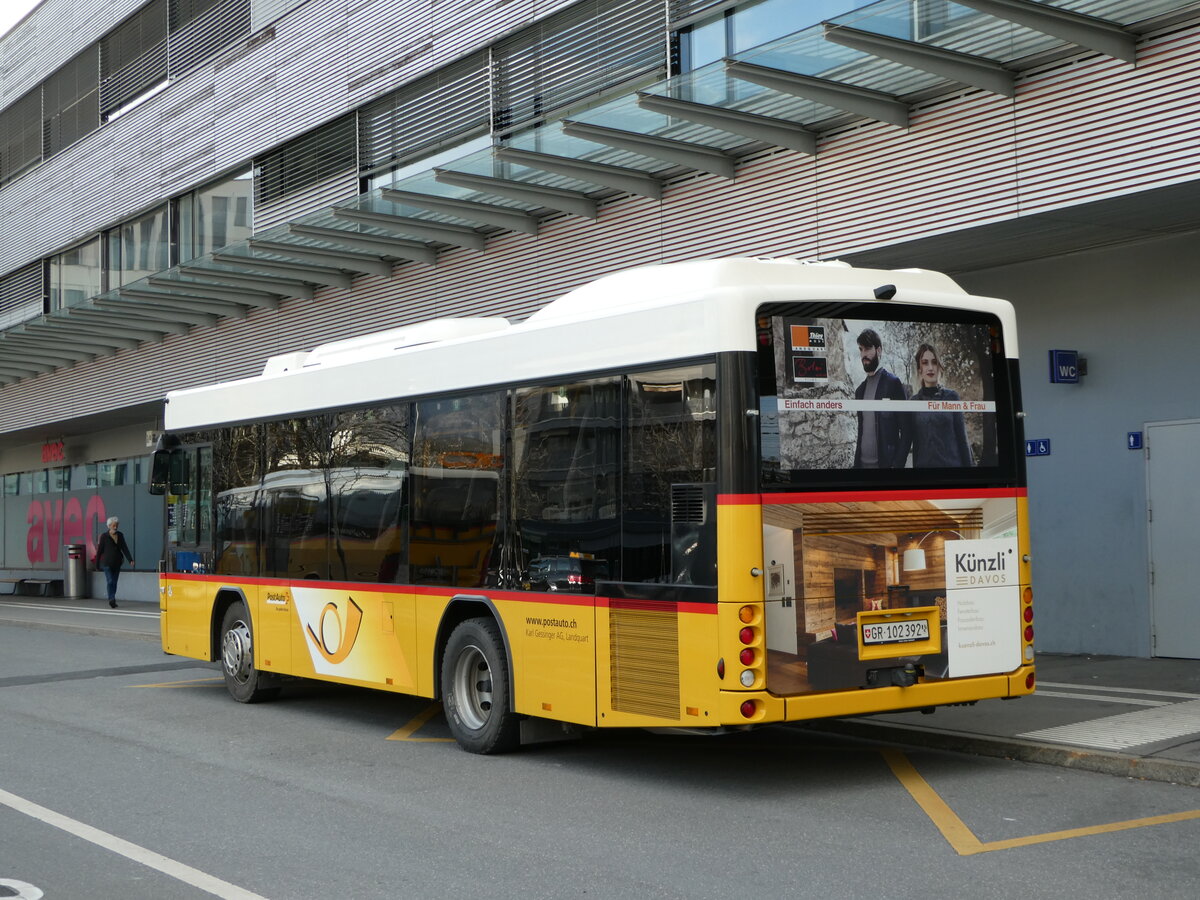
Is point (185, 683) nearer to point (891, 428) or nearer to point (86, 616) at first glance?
point (891, 428)

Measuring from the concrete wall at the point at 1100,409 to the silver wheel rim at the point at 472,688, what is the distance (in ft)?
22.1

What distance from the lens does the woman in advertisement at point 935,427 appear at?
824 cm

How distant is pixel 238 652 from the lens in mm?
12820

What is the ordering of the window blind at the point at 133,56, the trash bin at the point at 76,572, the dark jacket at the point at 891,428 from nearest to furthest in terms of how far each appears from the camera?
1. the dark jacket at the point at 891,428
2. the window blind at the point at 133,56
3. the trash bin at the point at 76,572

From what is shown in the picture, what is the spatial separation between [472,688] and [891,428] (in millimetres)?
3642

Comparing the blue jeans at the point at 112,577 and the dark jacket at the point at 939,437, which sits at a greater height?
the dark jacket at the point at 939,437

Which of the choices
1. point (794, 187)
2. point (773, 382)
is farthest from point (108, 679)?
point (773, 382)

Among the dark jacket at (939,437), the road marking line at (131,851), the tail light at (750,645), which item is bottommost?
the road marking line at (131,851)

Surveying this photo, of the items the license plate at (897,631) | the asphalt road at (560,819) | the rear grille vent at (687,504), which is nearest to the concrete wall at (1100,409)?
the asphalt road at (560,819)

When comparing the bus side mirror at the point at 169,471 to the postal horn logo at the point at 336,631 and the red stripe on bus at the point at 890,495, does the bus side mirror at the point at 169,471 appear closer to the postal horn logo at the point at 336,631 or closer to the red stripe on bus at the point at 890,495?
the postal horn logo at the point at 336,631

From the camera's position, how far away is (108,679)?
15000 millimetres

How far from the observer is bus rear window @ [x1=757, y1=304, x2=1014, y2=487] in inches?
306

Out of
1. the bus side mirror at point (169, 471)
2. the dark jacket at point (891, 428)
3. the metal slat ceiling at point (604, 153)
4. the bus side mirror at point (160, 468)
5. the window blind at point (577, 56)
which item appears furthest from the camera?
the window blind at point (577, 56)

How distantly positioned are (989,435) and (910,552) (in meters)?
0.99
